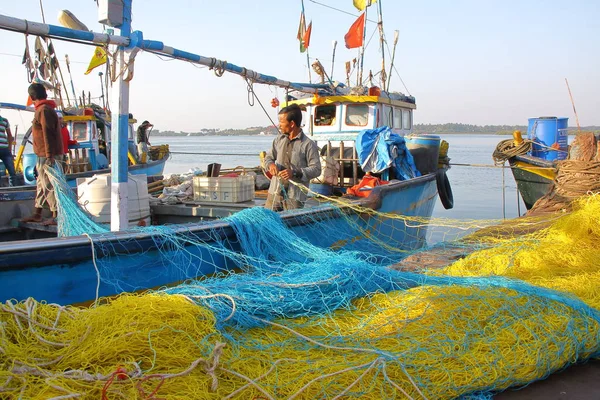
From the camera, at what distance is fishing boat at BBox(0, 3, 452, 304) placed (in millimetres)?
3463

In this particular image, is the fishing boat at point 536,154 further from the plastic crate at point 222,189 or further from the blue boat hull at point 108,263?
the blue boat hull at point 108,263

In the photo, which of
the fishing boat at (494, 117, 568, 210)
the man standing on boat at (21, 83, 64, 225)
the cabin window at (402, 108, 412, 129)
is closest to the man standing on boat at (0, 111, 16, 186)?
the man standing on boat at (21, 83, 64, 225)

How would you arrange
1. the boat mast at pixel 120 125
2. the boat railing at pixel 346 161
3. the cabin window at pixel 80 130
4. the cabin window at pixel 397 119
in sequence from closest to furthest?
the boat mast at pixel 120 125
the boat railing at pixel 346 161
the cabin window at pixel 397 119
the cabin window at pixel 80 130

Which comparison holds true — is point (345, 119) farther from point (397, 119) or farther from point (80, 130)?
point (80, 130)

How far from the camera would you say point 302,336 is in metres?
2.79

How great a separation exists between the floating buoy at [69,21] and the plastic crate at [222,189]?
2.38 meters

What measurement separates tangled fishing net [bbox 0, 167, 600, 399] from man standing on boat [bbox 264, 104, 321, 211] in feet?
4.76

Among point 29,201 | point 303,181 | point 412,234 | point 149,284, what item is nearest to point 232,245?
point 149,284

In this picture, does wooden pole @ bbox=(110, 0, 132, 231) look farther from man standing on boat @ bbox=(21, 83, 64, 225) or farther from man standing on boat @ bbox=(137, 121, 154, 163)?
man standing on boat @ bbox=(137, 121, 154, 163)

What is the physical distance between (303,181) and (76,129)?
13.2 metres

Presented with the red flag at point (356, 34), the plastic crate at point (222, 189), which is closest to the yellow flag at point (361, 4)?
the red flag at point (356, 34)

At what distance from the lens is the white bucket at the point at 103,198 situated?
17.5 feet

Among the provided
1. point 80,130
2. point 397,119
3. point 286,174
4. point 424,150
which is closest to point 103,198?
point 286,174

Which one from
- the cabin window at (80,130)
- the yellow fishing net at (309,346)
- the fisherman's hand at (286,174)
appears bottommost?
the yellow fishing net at (309,346)
